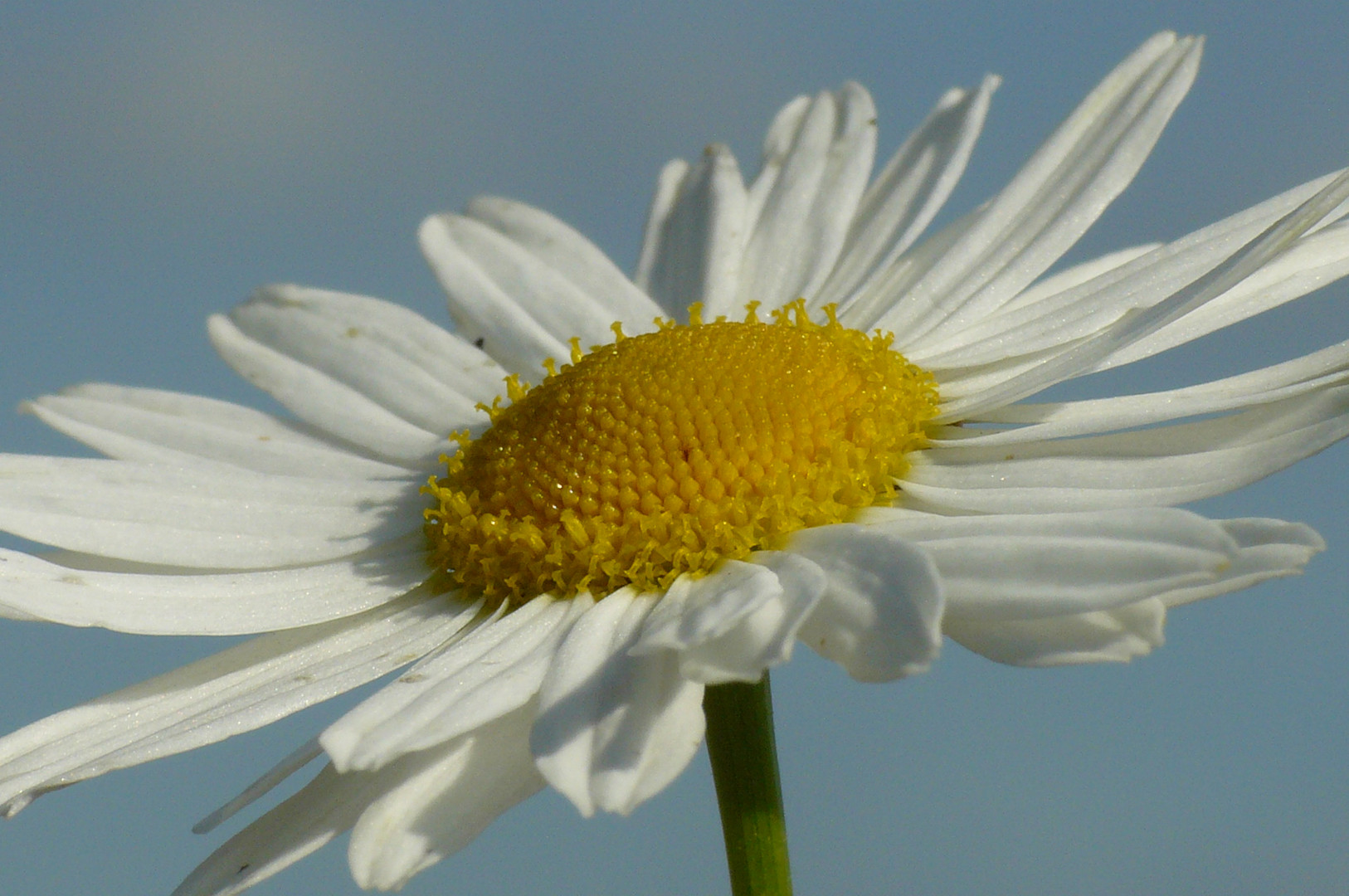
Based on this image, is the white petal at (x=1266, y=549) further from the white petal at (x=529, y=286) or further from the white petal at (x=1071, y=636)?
the white petal at (x=529, y=286)

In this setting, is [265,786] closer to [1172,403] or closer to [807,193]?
[1172,403]

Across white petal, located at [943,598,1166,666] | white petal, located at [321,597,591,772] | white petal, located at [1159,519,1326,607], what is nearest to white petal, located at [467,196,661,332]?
white petal, located at [321,597,591,772]

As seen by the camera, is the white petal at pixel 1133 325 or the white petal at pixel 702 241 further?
the white petal at pixel 702 241

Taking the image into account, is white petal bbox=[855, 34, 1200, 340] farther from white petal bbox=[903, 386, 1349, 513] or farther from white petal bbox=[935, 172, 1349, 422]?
white petal bbox=[903, 386, 1349, 513]

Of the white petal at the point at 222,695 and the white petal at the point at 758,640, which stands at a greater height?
the white petal at the point at 222,695

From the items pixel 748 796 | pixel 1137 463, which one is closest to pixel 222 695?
pixel 748 796

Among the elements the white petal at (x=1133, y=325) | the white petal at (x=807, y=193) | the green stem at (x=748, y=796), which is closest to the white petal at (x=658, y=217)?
the white petal at (x=807, y=193)
